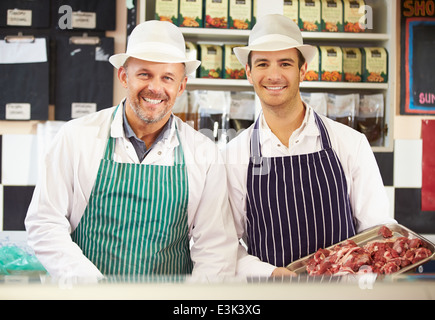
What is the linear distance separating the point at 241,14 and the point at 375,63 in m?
0.43

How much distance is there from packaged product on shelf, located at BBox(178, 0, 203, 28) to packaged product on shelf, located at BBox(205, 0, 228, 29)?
0.08 feet

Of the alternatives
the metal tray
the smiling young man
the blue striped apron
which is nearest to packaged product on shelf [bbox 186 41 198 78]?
the smiling young man

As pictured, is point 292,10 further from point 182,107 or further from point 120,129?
point 120,129

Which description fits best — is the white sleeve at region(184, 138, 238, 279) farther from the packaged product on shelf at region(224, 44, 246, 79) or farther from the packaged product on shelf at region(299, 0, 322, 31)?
the packaged product on shelf at region(299, 0, 322, 31)

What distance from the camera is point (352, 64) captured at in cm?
146

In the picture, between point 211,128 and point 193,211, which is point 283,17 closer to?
point 211,128

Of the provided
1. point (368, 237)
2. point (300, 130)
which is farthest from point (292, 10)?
point (368, 237)

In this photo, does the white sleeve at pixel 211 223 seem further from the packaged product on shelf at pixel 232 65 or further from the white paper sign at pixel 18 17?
the white paper sign at pixel 18 17

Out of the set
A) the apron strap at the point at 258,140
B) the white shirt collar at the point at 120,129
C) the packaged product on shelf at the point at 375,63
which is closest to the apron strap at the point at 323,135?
the apron strap at the point at 258,140

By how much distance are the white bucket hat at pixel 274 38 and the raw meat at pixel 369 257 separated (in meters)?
0.56

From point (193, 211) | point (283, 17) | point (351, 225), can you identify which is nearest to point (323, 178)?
point (351, 225)

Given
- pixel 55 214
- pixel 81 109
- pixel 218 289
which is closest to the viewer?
pixel 218 289

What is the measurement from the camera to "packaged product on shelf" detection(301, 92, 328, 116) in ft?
4.74

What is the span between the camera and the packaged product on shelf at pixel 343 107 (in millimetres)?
1456
